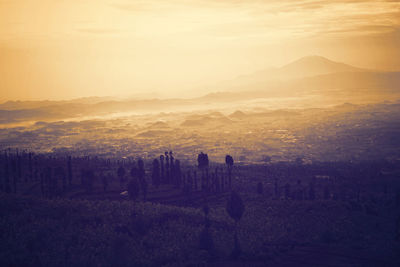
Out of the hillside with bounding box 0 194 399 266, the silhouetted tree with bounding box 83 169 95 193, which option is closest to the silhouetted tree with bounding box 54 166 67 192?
the silhouetted tree with bounding box 83 169 95 193

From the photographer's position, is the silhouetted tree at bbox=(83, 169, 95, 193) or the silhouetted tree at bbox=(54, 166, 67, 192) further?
the silhouetted tree at bbox=(54, 166, 67, 192)

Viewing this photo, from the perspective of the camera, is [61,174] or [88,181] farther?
[61,174]

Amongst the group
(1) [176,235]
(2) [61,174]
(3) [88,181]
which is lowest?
(1) [176,235]

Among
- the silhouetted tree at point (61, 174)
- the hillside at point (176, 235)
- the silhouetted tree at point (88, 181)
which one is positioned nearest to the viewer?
the hillside at point (176, 235)

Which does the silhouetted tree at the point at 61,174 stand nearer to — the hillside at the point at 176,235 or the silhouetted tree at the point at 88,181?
the silhouetted tree at the point at 88,181

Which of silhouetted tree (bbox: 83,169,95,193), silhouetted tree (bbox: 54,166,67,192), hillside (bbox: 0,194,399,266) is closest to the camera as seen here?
hillside (bbox: 0,194,399,266)

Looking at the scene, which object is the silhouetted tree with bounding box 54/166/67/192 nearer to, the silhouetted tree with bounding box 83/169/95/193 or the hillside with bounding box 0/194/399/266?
the silhouetted tree with bounding box 83/169/95/193

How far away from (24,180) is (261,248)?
206 feet

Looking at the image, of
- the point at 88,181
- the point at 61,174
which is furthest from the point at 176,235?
the point at 61,174

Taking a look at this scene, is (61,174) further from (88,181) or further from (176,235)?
(176,235)

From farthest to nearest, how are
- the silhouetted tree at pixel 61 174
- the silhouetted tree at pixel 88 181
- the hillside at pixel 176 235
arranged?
the silhouetted tree at pixel 61 174 < the silhouetted tree at pixel 88 181 < the hillside at pixel 176 235

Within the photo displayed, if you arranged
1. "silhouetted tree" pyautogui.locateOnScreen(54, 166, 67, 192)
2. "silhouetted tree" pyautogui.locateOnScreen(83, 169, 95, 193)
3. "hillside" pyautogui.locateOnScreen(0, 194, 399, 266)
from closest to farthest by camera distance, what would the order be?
"hillside" pyautogui.locateOnScreen(0, 194, 399, 266) → "silhouetted tree" pyautogui.locateOnScreen(83, 169, 95, 193) → "silhouetted tree" pyautogui.locateOnScreen(54, 166, 67, 192)

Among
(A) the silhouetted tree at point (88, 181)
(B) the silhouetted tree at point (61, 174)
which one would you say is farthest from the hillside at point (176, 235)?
(B) the silhouetted tree at point (61, 174)

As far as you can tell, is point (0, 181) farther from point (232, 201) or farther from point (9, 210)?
point (232, 201)
